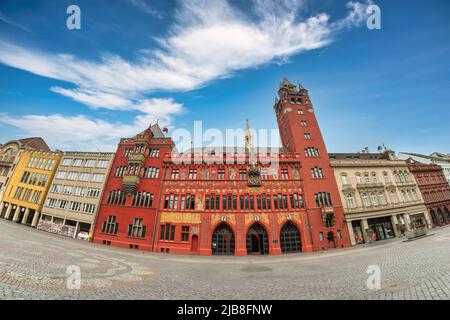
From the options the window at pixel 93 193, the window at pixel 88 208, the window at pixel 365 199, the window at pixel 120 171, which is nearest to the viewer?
the window at pixel 88 208

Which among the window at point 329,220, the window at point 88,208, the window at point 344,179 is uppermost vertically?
the window at point 344,179

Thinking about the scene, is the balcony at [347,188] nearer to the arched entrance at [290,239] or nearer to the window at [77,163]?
the arched entrance at [290,239]

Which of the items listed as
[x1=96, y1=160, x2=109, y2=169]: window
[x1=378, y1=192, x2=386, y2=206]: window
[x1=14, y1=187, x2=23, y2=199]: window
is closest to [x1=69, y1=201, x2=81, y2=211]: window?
[x1=96, y1=160, x2=109, y2=169]: window

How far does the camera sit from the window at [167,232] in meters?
24.7

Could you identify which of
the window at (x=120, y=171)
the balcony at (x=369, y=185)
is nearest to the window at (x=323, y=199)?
the balcony at (x=369, y=185)

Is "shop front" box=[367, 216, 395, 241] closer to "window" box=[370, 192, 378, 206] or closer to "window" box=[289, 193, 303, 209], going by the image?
"window" box=[370, 192, 378, 206]

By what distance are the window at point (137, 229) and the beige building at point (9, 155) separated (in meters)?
36.0

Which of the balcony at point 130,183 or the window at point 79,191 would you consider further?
the window at point 79,191

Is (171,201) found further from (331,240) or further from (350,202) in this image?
(350,202)

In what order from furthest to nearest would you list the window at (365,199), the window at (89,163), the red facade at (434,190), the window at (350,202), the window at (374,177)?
the red facade at (434,190)
the window at (89,163)
the window at (374,177)
the window at (365,199)
the window at (350,202)

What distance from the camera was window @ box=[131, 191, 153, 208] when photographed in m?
26.6

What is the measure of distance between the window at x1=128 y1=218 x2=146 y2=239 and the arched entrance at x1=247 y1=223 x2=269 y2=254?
616 inches

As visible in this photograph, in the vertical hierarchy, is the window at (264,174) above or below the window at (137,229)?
above
